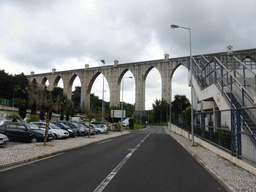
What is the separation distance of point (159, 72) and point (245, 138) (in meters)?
53.5

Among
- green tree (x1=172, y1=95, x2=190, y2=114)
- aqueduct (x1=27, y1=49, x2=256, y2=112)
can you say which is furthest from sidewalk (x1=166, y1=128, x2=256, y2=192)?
green tree (x1=172, y1=95, x2=190, y2=114)

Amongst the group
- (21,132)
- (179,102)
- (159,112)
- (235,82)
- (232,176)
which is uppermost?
(179,102)

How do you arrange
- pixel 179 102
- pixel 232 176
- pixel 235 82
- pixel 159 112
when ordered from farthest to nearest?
1. pixel 159 112
2. pixel 179 102
3. pixel 235 82
4. pixel 232 176

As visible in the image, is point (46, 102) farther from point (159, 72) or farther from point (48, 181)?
point (159, 72)

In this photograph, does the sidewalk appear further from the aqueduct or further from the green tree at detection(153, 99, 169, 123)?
the green tree at detection(153, 99, 169, 123)

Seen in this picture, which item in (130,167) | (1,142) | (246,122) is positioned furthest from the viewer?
(1,142)

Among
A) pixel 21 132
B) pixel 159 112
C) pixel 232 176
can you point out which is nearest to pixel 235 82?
pixel 232 176

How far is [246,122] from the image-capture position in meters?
8.01

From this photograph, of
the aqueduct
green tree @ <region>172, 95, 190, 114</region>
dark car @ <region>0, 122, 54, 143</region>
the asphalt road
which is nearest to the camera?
the asphalt road

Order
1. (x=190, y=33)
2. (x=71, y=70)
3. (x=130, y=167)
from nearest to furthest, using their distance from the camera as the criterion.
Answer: (x=130, y=167)
(x=190, y=33)
(x=71, y=70)

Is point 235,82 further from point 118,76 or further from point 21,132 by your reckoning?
point 118,76

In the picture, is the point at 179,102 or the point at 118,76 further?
the point at 118,76

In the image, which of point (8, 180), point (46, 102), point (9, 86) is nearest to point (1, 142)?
point (46, 102)

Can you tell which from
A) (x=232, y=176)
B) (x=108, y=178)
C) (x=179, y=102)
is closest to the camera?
(x=108, y=178)
